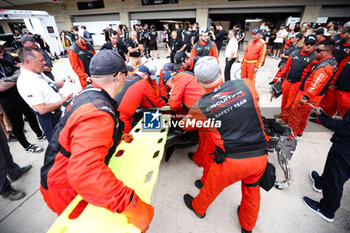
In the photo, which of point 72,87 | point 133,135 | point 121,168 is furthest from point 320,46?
point 72,87

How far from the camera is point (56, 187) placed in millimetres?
1196

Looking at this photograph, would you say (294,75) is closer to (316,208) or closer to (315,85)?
(315,85)

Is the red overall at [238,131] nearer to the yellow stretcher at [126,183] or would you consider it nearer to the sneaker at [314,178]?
the yellow stretcher at [126,183]

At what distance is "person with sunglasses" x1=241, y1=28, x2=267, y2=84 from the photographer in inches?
184

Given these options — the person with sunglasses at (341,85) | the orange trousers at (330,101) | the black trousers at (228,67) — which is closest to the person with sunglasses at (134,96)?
the person with sunglasses at (341,85)

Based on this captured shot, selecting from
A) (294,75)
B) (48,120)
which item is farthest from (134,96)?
(294,75)

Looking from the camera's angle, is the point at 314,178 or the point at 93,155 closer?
the point at 93,155

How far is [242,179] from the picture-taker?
65.3 inches

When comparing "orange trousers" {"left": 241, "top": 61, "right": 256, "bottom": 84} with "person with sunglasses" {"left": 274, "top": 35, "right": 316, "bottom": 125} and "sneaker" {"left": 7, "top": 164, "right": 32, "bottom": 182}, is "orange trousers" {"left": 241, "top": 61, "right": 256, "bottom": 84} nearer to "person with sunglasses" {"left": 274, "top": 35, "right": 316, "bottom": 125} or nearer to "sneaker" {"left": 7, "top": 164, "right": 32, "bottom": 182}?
"person with sunglasses" {"left": 274, "top": 35, "right": 316, "bottom": 125}

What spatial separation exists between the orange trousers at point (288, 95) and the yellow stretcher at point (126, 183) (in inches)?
128

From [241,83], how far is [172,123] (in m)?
1.45

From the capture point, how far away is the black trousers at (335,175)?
1.73 m

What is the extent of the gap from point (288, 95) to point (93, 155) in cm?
438

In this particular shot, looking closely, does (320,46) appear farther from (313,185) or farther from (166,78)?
(166,78)
